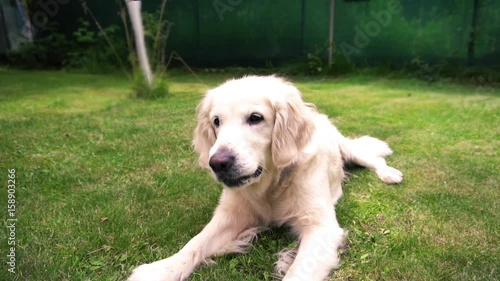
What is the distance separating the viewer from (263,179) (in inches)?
93.0

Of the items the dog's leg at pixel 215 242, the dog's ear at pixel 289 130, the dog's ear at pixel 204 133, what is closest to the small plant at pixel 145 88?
the dog's ear at pixel 204 133

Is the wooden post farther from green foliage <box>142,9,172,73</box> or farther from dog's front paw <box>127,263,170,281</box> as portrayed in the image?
dog's front paw <box>127,263,170,281</box>

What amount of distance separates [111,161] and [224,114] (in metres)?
1.87

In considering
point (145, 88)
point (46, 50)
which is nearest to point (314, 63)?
point (145, 88)

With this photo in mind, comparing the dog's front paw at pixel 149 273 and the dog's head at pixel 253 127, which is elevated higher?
the dog's head at pixel 253 127

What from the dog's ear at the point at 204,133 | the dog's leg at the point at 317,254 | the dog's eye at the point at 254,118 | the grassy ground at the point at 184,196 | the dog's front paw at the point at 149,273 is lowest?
the grassy ground at the point at 184,196

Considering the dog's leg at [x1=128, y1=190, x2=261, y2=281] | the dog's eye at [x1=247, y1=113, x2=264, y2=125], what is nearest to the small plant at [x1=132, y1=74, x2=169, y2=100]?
the dog's leg at [x1=128, y1=190, x2=261, y2=281]

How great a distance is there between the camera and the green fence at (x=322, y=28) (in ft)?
A: 27.7

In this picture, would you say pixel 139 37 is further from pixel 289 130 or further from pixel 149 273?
pixel 149 273

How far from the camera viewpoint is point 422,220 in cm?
249

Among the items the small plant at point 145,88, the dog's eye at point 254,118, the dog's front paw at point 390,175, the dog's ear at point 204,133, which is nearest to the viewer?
the dog's eye at point 254,118

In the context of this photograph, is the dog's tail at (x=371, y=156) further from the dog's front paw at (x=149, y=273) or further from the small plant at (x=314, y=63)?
the small plant at (x=314, y=63)

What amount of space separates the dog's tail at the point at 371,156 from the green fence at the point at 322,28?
5919 millimetres

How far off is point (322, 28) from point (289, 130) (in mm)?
7735
